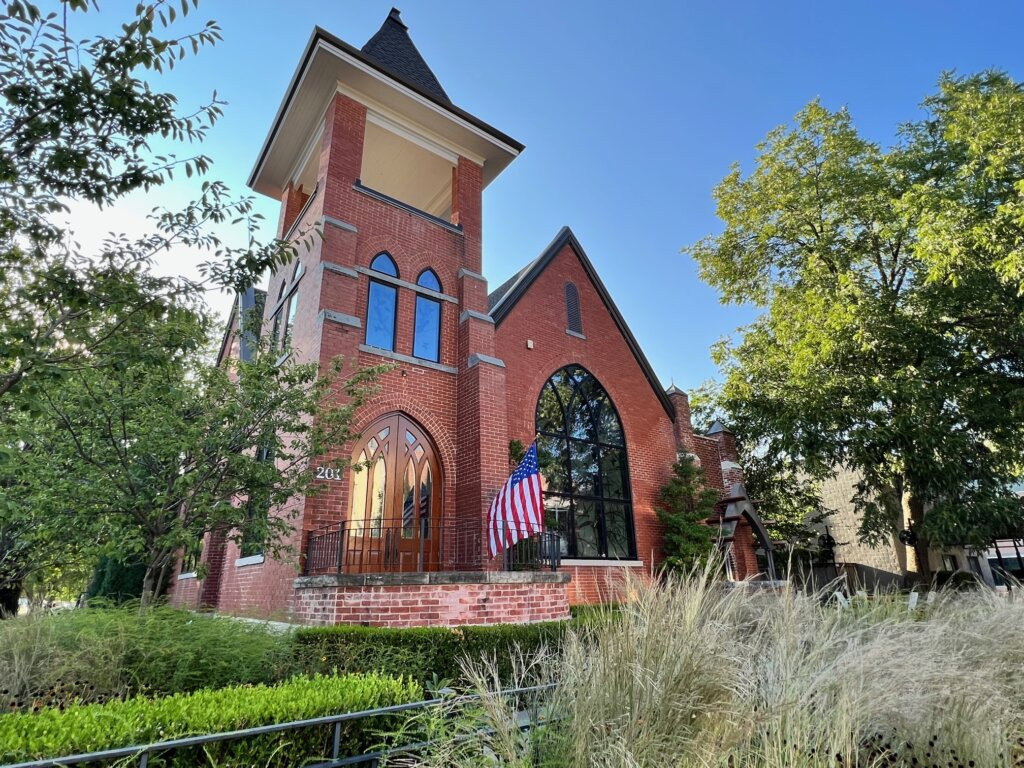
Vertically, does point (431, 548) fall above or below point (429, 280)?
below

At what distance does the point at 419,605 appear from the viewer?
286 inches

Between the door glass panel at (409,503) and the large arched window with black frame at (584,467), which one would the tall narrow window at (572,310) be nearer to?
the large arched window with black frame at (584,467)

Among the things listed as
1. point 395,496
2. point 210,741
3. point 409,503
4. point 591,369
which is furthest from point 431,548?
point 210,741

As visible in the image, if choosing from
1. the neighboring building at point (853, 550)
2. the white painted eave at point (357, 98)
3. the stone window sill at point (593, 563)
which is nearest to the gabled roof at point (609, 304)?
the white painted eave at point (357, 98)

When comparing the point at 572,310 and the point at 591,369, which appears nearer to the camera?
the point at 591,369

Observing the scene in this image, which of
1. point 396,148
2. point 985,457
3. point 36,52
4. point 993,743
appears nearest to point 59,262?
point 36,52

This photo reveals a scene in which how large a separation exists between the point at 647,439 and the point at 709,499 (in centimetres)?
231

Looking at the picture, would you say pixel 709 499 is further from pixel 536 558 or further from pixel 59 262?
pixel 59 262

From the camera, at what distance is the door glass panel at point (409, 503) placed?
34.0ft

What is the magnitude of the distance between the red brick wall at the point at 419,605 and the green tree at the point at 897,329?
413 inches

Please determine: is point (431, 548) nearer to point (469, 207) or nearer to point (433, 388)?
point (433, 388)

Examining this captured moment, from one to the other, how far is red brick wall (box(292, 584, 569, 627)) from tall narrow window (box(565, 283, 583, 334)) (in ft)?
28.9

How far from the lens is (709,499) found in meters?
14.7

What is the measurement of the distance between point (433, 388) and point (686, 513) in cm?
770
